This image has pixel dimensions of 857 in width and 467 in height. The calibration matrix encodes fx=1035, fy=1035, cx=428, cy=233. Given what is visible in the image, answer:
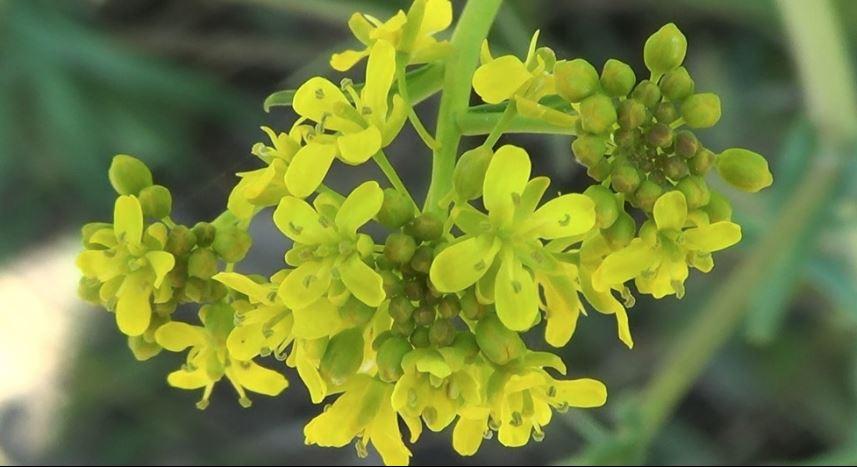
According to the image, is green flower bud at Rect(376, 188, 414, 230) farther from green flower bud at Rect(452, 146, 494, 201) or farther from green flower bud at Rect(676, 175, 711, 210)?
green flower bud at Rect(676, 175, 711, 210)

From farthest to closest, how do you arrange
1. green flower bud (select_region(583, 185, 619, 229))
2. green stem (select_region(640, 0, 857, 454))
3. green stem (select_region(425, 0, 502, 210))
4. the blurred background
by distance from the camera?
the blurred background
green stem (select_region(640, 0, 857, 454))
green stem (select_region(425, 0, 502, 210))
green flower bud (select_region(583, 185, 619, 229))

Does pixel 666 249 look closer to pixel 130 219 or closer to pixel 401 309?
pixel 401 309

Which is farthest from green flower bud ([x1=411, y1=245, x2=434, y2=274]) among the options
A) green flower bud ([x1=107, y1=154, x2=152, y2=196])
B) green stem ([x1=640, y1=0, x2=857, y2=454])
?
green stem ([x1=640, y1=0, x2=857, y2=454])

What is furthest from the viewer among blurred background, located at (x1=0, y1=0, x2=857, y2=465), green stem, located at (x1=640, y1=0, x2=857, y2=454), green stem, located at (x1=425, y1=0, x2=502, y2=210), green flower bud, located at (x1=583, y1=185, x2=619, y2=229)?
blurred background, located at (x1=0, y1=0, x2=857, y2=465)

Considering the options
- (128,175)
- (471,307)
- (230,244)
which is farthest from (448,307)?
(128,175)

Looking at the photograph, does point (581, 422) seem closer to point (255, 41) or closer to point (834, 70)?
point (834, 70)

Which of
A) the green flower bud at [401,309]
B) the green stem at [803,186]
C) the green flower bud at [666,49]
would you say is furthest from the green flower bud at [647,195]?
the green stem at [803,186]
